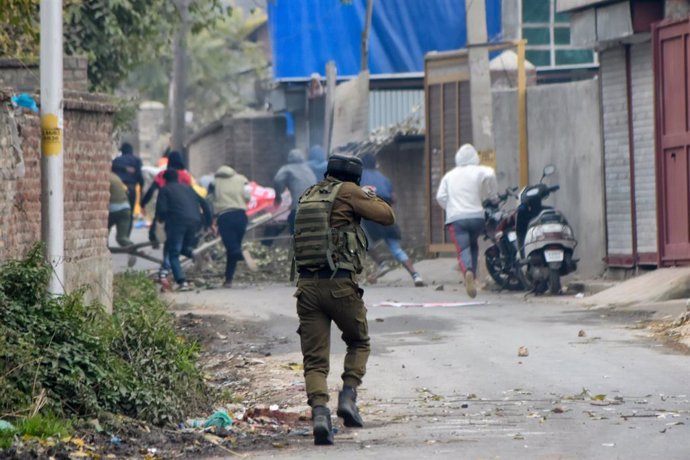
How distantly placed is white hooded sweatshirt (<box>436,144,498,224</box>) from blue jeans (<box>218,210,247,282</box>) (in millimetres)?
3561

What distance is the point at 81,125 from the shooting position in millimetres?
13406

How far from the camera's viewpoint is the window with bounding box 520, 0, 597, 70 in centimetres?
2650

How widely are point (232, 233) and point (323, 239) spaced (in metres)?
12.4

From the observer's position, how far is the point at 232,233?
67.7ft

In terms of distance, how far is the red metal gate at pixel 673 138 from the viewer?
15.8 m

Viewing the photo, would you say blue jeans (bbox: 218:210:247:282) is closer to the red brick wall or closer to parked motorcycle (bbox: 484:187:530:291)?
parked motorcycle (bbox: 484:187:530:291)

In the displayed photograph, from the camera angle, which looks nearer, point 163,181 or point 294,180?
point 163,181

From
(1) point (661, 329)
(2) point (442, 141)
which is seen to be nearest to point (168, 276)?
(2) point (442, 141)

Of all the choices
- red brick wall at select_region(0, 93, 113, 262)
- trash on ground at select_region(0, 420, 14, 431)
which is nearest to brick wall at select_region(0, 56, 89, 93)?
red brick wall at select_region(0, 93, 113, 262)

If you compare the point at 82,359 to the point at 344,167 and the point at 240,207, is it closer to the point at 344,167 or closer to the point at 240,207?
the point at 344,167

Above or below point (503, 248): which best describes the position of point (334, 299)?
below

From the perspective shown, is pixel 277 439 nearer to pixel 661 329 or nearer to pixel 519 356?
pixel 519 356

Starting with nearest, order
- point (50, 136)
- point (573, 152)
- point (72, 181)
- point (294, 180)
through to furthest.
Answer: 1. point (50, 136)
2. point (72, 181)
3. point (573, 152)
4. point (294, 180)

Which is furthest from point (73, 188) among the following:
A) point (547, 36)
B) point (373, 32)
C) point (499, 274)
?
point (373, 32)
